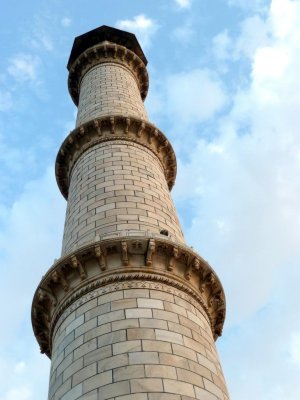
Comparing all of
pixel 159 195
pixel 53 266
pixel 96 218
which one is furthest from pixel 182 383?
pixel 159 195

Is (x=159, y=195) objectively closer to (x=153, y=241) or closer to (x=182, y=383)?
(x=153, y=241)

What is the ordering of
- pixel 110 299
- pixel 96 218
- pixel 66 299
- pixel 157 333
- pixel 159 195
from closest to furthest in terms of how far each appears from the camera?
pixel 157 333 < pixel 110 299 < pixel 66 299 < pixel 96 218 < pixel 159 195

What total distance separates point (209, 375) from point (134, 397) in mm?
1769

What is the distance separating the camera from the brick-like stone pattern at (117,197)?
1305 centimetres

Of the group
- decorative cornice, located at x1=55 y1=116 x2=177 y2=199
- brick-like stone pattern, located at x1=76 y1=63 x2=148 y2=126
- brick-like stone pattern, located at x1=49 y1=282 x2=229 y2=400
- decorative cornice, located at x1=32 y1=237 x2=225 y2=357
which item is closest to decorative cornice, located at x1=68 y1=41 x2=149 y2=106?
brick-like stone pattern, located at x1=76 y1=63 x2=148 y2=126

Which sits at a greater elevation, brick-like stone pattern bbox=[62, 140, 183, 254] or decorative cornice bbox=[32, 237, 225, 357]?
brick-like stone pattern bbox=[62, 140, 183, 254]

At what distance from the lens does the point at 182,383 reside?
30.1 feet

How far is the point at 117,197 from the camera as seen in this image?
13.9m

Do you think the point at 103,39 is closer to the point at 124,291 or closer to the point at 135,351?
the point at 124,291

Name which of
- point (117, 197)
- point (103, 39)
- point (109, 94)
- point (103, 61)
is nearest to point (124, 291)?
point (117, 197)

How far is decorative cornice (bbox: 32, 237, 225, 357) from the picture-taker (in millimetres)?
11344

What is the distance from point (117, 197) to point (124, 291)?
→ 350cm

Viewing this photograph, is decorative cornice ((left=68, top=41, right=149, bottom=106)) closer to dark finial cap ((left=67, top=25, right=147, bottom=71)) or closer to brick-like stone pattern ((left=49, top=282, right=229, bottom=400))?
dark finial cap ((left=67, top=25, right=147, bottom=71))

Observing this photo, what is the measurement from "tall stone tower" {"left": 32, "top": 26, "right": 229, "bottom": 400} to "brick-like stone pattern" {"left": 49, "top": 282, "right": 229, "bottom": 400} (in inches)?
0.8
